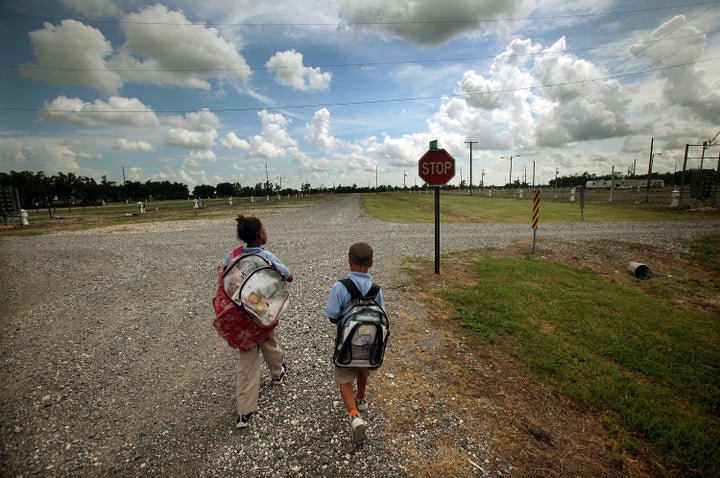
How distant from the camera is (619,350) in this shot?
500 cm

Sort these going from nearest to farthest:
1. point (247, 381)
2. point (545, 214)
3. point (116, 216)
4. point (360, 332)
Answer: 1. point (360, 332)
2. point (247, 381)
3. point (545, 214)
4. point (116, 216)

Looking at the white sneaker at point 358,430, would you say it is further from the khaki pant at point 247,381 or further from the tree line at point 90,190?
the tree line at point 90,190

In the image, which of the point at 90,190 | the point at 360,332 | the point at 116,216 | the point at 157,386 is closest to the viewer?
the point at 360,332

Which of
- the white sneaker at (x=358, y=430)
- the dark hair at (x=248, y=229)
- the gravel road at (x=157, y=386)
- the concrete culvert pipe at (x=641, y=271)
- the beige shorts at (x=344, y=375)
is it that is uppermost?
the dark hair at (x=248, y=229)

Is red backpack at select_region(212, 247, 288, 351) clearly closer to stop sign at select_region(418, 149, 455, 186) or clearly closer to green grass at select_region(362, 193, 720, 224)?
stop sign at select_region(418, 149, 455, 186)

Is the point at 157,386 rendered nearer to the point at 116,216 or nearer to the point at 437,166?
the point at 437,166

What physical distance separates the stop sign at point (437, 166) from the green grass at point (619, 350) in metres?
2.89

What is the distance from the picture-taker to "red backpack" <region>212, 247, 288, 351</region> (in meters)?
3.04

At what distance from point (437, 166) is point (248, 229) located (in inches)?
241

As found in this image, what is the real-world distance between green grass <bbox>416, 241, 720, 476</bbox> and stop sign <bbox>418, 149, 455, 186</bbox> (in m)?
2.89

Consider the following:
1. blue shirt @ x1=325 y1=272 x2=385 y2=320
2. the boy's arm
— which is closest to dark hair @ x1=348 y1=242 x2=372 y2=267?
blue shirt @ x1=325 y1=272 x2=385 y2=320

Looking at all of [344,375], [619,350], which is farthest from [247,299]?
[619,350]

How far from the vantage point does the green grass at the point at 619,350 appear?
3.31 m

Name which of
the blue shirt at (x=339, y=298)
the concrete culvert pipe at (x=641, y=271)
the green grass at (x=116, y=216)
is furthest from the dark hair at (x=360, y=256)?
the green grass at (x=116, y=216)
